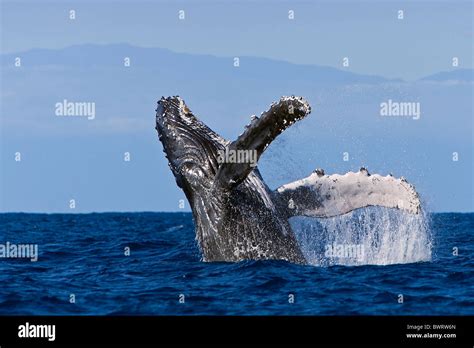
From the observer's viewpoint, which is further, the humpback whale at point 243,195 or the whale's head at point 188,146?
the whale's head at point 188,146

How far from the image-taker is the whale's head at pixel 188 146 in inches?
614

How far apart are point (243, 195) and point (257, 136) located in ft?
6.29

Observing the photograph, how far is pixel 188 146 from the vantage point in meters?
15.9

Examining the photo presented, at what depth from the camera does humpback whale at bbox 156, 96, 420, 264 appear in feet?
50.2

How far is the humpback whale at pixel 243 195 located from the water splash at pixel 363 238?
0.82 m

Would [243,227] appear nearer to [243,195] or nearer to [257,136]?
[243,195]

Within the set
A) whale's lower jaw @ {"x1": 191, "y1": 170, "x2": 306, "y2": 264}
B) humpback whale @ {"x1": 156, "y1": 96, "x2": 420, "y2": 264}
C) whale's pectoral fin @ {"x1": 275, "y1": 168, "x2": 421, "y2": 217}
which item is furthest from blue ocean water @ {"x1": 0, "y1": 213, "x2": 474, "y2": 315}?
whale's pectoral fin @ {"x1": 275, "y1": 168, "x2": 421, "y2": 217}

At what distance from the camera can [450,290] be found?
1445cm

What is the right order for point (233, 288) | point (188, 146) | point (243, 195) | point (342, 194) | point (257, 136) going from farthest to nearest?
point (342, 194)
point (188, 146)
point (243, 195)
point (233, 288)
point (257, 136)
